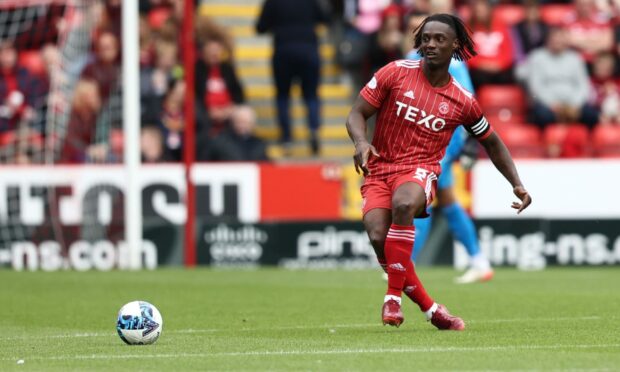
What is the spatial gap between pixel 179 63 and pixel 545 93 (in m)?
5.09

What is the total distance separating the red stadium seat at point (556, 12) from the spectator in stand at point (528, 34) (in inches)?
25.4

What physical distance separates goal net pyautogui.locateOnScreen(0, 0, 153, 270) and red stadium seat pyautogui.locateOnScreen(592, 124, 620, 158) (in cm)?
630

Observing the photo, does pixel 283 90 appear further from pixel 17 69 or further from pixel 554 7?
pixel 554 7

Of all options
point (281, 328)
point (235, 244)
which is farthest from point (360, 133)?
point (235, 244)

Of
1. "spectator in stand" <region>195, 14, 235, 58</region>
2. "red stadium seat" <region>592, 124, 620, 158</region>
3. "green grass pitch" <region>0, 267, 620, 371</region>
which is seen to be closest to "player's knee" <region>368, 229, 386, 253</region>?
"green grass pitch" <region>0, 267, 620, 371</region>

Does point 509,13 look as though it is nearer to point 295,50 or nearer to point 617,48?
point 617,48

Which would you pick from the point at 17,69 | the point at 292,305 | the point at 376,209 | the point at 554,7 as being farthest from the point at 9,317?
the point at 554,7

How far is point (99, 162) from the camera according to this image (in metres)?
17.5

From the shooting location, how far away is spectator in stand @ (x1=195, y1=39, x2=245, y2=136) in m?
19.3

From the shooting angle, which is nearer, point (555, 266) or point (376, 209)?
point (376, 209)

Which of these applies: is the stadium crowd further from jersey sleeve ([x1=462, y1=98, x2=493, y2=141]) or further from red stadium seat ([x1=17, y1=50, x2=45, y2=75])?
jersey sleeve ([x1=462, y1=98, x2=493, y2=141])

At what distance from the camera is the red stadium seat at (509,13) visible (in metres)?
21.4

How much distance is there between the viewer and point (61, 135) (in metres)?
17.7

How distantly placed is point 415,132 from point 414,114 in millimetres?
120
